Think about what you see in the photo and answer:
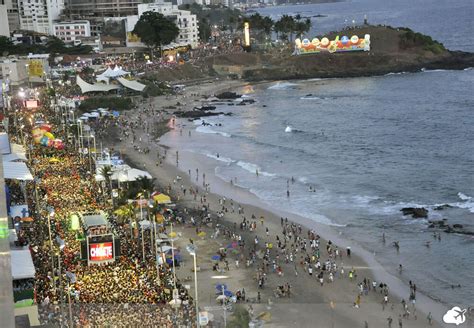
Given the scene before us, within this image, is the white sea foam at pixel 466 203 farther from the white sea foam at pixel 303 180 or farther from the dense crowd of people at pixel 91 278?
the dense crowd of people at pixel 91 278

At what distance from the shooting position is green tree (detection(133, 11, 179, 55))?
135250mm

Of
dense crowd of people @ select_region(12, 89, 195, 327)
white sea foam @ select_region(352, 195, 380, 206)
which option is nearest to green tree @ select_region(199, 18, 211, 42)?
white sea foam @ select_region(352, 195, 380, 206)

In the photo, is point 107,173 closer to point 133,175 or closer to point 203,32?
point 133,175

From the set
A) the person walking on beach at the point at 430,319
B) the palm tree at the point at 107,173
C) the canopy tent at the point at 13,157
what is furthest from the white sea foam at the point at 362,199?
the canopy tent at the point at 13,157

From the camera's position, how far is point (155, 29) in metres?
136

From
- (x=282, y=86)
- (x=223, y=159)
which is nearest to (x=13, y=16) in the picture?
(x=282, y=86)

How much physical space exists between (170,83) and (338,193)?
228 feet

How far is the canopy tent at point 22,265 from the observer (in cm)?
3225

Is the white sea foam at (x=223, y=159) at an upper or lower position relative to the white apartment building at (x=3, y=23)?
lower

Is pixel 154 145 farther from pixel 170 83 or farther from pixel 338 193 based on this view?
pixel 170 83

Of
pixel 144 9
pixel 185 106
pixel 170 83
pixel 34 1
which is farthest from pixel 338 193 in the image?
pixel 34 1

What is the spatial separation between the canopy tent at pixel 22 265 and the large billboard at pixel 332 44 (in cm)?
10818

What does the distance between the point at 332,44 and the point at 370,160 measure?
2845 inches

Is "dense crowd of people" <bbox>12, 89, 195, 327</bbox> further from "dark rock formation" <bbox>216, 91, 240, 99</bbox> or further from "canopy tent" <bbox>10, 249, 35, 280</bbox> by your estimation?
"dark rock formation" <bbox>216, 91, 240, 99</bbox>
